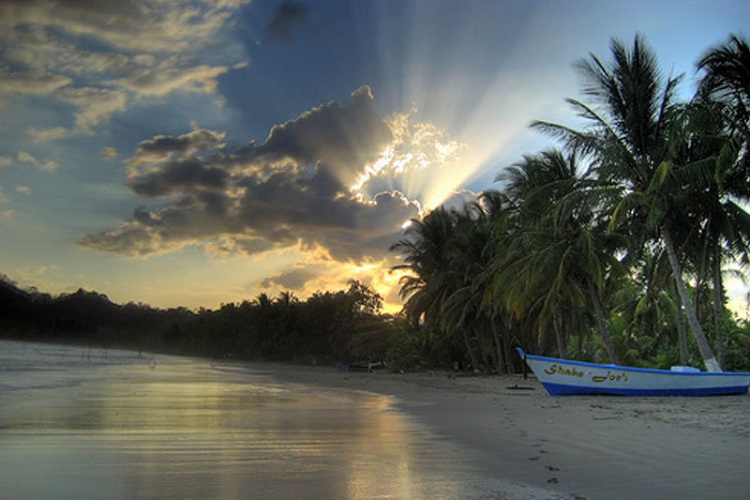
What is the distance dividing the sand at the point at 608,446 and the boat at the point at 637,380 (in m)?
1.20

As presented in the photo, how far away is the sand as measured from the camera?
5035mm

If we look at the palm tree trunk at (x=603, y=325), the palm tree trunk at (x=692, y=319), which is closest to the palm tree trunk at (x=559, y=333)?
the palm tree trunk at (x=603, y=325)

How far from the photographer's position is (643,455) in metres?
6.56

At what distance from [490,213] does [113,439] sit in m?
27.7

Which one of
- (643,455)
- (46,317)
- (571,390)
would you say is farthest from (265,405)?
(46,317)

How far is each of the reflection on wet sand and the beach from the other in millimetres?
19

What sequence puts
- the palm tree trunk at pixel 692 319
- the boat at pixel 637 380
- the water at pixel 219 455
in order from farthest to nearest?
1. the palm tree trunk at pixel 692 319
2. the boat at pixel 637 380
3. the water at pixel 219 455

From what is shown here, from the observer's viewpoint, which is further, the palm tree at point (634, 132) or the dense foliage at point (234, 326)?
the dense foliage at point (234, 326)

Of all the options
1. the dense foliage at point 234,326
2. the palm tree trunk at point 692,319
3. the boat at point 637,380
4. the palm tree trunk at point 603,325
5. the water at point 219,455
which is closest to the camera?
the water at point 219,455

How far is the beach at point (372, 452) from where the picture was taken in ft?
16.1

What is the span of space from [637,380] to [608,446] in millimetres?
8781

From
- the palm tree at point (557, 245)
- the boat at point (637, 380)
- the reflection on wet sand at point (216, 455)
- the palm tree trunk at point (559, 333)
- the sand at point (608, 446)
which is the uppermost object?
the palm tree at point (557, 245)

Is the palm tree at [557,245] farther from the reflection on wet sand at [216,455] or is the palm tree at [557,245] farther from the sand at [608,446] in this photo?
the reflection on wet sand at [216,455]

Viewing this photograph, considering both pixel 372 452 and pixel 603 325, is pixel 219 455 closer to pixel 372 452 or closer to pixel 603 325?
pixel 372 452
